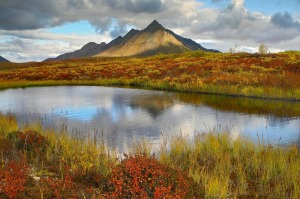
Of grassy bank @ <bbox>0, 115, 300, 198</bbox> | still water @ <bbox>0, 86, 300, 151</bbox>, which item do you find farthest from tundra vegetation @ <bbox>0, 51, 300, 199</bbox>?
still water @ <bbox>0, 86, 300, 151</bbox>

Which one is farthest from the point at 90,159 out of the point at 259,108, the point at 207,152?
the point at 259,108

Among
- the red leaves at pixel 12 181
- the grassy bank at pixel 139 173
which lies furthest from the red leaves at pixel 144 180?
the red leaves at pixel 12 181

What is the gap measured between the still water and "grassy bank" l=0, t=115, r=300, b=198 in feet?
6.84

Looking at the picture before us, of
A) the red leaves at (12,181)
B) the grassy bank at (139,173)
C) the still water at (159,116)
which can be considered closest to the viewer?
the red leaves at (12,181)

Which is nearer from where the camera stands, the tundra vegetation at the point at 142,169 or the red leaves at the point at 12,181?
the red leaves at the point at 12,181

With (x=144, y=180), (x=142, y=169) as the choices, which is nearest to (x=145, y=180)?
(x=144, y=180)

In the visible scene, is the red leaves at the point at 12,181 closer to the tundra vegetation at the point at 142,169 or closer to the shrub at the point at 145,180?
the tundra vegetation at the point at 142,169

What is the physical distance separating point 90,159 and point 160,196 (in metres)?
5.17

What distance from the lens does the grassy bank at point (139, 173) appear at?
7.80 metres

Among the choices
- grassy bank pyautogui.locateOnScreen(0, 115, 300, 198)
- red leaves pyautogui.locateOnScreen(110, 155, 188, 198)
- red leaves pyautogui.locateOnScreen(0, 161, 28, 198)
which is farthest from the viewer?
grassy bank pyautogui.locateOnScreen(0, 115, 300, 198)

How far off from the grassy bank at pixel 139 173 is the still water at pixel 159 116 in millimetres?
2085

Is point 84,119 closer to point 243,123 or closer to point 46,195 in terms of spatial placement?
point 243,123

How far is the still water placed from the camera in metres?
19.0

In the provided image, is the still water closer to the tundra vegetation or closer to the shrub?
the tundra vegetation
